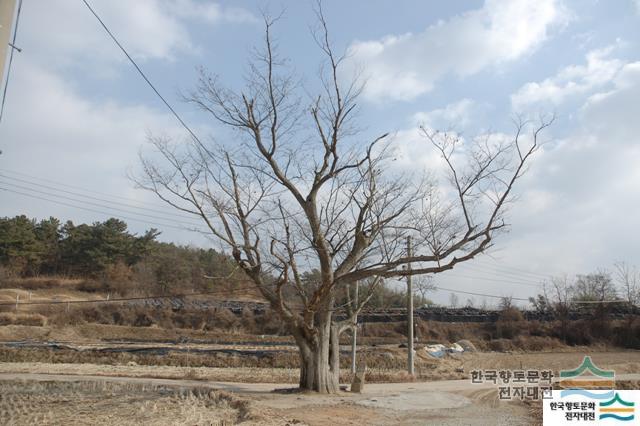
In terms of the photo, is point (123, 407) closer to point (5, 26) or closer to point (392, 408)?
point (392, 408)

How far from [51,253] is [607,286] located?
58.5 m

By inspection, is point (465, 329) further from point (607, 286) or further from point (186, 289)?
point (186, 289)

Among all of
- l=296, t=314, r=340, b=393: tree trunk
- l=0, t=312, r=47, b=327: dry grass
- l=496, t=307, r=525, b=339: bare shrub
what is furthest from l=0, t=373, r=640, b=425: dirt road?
l=0, t=312, r=47, b=327: dry grass

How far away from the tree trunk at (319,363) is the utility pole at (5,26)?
1085 centimetres

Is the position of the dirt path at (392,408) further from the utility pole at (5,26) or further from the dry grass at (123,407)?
the utility pole at (5,26)

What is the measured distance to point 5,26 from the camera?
5.73 meters

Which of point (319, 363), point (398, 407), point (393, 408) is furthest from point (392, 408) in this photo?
point (319, 363)

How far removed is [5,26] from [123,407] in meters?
7.50

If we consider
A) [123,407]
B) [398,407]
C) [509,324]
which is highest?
[509,324]

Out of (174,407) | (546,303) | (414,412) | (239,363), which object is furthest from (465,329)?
(174,407)

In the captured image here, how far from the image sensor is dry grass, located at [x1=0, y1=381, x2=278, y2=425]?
30.9ft

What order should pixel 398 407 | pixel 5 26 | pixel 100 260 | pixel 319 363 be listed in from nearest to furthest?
pixel 5 26 → pixel 398 407 → pixel 319 363 → pixel 100 260

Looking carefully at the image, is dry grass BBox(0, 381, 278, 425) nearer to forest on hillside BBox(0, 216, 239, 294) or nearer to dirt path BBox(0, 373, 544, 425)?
dirt path BBox(0, 373, 544, 425)

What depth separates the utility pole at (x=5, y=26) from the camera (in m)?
5.63
